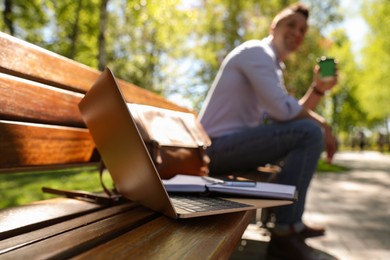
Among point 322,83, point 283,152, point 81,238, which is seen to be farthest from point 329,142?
point 81,238

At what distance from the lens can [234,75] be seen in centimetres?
304

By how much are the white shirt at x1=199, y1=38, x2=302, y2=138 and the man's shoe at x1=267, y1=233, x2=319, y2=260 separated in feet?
2.47

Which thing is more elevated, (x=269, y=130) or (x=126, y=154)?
(x=269, y=130)

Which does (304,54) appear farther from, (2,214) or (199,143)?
(2,214)

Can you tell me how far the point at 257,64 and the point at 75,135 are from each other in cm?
138

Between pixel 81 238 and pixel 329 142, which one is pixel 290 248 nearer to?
pixel 329 142

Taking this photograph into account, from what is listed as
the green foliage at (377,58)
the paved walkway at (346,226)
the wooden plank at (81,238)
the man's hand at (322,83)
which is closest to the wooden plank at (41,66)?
the wooden plank at (81,238)

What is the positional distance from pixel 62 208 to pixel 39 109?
0.42m

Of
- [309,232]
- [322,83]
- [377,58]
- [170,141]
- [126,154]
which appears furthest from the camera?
[377,58]

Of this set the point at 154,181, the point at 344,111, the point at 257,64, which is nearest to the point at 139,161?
the point at 154,181

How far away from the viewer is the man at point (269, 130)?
261cm

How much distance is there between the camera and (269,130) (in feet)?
9.09

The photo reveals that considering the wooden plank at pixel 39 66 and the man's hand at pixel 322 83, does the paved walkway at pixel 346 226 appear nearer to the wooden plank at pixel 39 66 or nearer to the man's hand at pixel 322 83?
the man's hand at pixel 322 83

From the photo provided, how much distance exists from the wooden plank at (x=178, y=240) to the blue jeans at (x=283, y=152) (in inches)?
55.7
